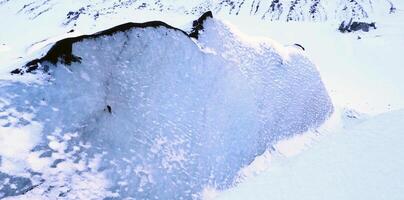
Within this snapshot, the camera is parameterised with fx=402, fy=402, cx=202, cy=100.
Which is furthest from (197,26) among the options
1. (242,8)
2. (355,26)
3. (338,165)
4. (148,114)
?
(242,8)

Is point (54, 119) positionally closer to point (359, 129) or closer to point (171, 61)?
point (171, 61)

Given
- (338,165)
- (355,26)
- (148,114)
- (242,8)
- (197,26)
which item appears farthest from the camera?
(242,8)

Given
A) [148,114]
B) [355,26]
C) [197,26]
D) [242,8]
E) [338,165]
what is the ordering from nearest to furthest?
[148,114], [338,165], [197,26], [355,26], [242,8]

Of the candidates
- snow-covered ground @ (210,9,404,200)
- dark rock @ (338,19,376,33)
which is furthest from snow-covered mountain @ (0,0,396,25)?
snow-covered ground @ (210,9,404,200)

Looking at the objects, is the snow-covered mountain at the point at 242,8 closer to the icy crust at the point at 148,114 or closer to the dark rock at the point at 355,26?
the dark rock at the point at 355,26

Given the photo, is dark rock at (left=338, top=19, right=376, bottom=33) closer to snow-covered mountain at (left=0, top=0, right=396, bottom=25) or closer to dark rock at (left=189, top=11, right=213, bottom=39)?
snow-covered mountain at (left=0, top=0, right=396, bottom=25)

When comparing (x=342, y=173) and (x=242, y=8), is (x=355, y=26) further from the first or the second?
(x=342, y=173)

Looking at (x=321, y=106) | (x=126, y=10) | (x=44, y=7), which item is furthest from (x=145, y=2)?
(x=321, y=106)
